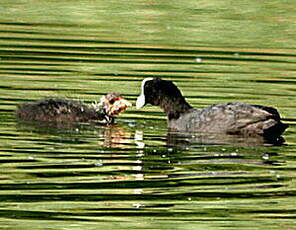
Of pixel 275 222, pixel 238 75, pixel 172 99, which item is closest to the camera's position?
pixel 275 222

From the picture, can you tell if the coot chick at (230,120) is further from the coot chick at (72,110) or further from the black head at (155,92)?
the coot chick at (72,110)

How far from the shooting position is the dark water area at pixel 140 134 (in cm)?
963

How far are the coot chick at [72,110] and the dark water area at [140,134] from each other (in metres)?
0.20

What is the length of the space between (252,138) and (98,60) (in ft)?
17.2

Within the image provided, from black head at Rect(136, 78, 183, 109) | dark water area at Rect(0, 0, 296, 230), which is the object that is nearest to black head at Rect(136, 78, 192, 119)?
black head at Rect(136, 78, 183, 109)

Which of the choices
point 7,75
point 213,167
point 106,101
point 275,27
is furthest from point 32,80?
point 275,27

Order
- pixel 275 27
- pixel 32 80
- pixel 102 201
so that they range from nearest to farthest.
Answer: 1. pixel 102 201
2. pixel 32 80
3. pixel 275 27

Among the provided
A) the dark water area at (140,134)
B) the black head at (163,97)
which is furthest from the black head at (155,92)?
the dark water area at (140,134)

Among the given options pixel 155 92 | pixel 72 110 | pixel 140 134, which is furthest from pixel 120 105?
pixel 140 134

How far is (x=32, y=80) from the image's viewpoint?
52.9ft

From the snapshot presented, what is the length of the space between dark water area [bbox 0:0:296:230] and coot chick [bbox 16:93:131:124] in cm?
20

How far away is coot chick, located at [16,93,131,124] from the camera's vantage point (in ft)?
46.3

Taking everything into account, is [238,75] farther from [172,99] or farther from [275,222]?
[275,222]

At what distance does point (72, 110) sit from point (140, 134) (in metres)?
1.37
